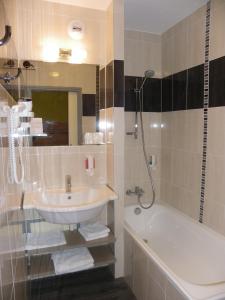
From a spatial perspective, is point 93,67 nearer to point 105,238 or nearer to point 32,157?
point 32,157

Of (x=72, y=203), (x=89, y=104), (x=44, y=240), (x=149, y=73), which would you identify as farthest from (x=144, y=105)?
(x=44, y=240)

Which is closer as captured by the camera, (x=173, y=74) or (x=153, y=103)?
(x=173, y=74)

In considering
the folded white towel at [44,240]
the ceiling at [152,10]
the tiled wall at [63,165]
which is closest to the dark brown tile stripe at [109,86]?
the tiled wall at [63,165]

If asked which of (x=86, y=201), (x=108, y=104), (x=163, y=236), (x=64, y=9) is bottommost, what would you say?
(x=163, y=236)

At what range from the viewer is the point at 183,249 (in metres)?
2.40

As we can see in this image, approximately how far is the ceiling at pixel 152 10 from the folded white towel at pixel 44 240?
2.06m

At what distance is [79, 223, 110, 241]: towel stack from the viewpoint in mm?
2131

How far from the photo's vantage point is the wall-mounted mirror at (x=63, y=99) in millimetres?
2105

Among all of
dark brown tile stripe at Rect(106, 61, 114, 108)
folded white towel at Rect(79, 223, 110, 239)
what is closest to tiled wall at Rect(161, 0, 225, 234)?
dark brown tile stripe at Rect(106, 61, 114, 108)

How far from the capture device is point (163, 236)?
2715mm

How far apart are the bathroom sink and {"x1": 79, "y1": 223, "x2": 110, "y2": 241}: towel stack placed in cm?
23

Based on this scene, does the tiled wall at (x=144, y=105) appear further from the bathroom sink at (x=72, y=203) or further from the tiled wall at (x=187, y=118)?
the bathroom sink at (x=72, y=203)

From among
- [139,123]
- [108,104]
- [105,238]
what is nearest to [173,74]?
[139,123]

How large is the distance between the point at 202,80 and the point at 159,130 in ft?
2.84
